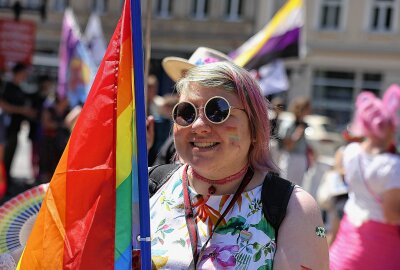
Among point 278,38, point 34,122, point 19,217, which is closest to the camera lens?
point 19,217

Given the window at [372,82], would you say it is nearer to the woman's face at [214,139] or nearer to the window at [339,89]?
the window at [339,89]

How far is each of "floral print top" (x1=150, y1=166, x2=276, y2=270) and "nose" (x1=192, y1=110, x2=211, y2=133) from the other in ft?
0.70

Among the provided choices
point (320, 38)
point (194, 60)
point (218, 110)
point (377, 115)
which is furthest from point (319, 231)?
point (320, 38)

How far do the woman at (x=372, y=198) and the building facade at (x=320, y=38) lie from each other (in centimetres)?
2102

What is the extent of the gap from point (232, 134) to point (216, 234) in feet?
1.00

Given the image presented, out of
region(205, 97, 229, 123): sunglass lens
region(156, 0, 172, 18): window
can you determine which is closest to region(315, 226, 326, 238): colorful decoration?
region(205, 97, 229, 123): sunglass lens

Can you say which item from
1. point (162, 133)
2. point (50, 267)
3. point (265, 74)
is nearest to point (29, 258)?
point (50, 267)

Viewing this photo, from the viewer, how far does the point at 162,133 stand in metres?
5.58

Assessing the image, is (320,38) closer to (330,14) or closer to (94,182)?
(330,14)

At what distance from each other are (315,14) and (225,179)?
25.0 m

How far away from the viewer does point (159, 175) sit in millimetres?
2473

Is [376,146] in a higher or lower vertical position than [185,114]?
lower

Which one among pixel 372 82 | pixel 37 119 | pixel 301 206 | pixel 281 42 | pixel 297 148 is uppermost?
pixel 281 42

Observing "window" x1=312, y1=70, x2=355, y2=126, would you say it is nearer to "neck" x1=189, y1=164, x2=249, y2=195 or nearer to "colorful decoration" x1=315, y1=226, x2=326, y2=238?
"neck" x1=189, y1=164, x2=249, y2=195
